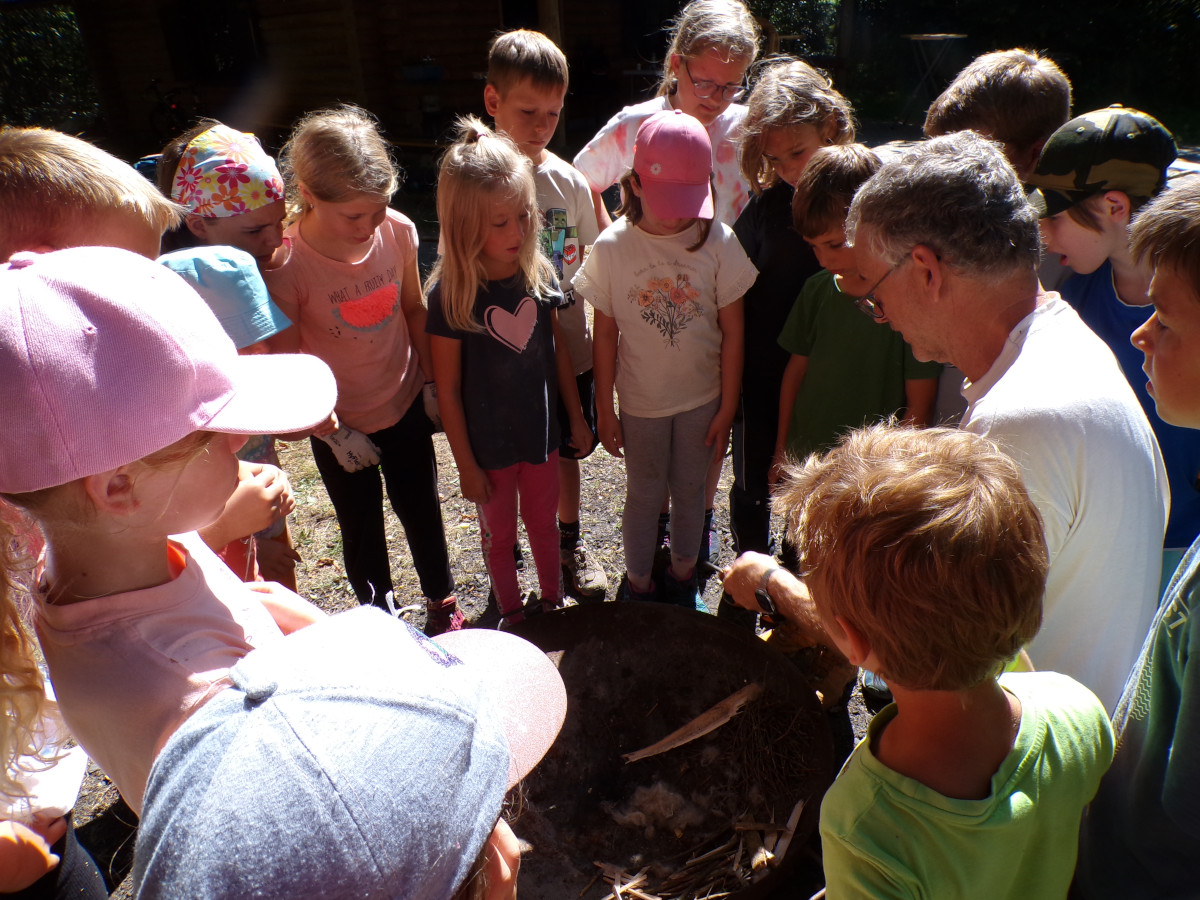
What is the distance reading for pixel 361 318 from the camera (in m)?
2.57

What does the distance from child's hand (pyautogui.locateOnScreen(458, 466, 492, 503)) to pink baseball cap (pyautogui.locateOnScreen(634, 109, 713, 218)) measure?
1136 millimetres

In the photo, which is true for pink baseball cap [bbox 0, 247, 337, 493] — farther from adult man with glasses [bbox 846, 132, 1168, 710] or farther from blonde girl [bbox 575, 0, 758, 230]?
blonde girl [bbox 575, 0, 758, 230]

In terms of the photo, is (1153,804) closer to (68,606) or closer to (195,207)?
(68,606)

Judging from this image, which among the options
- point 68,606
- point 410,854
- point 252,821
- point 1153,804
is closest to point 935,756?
point 1153,804

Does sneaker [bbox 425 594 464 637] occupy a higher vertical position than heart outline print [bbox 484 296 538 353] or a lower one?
lower

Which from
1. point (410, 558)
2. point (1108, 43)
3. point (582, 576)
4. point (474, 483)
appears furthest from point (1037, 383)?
point (1108, 43)

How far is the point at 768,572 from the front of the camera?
1819 millimetres

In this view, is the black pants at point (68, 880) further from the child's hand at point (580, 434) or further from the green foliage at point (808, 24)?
the green foliage at point (808, 24)

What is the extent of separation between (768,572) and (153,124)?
1460 cm

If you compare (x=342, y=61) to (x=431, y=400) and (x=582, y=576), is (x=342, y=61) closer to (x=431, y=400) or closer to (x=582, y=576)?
(x=431, y=400)

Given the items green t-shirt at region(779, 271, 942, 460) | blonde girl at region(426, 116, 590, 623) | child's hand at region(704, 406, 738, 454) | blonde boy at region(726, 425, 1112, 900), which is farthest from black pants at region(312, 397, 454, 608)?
blonde boy at region(726, 425, 1112, 900)

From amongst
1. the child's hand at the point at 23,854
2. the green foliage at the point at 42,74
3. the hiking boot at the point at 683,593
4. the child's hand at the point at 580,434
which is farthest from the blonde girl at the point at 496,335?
the green foliage at the point at 42,74

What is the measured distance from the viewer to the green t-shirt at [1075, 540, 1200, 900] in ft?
3.24

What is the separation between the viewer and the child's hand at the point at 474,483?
2.70 meters
